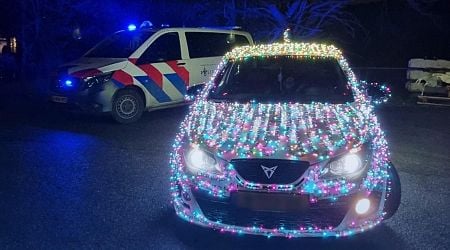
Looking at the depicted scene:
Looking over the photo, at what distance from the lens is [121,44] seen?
9.94 meters

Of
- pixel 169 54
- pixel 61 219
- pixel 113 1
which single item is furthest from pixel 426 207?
pixel 113 1

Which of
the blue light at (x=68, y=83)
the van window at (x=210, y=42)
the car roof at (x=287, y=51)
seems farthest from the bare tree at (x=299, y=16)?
the car roof at (x=287, y=51)

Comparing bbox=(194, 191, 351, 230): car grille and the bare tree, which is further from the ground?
the bare tree

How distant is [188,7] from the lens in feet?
59.5

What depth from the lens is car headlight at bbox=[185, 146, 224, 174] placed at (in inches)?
160

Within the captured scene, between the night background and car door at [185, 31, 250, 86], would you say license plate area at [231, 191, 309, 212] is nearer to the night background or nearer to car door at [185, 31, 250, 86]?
the night background

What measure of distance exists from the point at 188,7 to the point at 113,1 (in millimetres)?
2857

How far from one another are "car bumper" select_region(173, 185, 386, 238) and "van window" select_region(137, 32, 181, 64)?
238 inches

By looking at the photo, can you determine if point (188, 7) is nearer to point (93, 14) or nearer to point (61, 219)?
point (93, 14)

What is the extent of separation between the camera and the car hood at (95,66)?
9.27m

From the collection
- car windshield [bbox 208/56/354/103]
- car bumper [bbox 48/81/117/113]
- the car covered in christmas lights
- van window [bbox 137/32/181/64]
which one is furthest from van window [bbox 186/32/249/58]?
the car covered in christmas lights

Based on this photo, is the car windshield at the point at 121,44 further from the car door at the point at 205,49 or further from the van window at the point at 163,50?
the car door at the point at 205,49

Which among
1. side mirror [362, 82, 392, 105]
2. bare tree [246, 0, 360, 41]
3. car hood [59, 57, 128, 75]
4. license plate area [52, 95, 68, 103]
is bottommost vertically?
license plate area [52, 95, 68, 103]

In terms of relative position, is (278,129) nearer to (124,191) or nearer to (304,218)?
(304,218)
